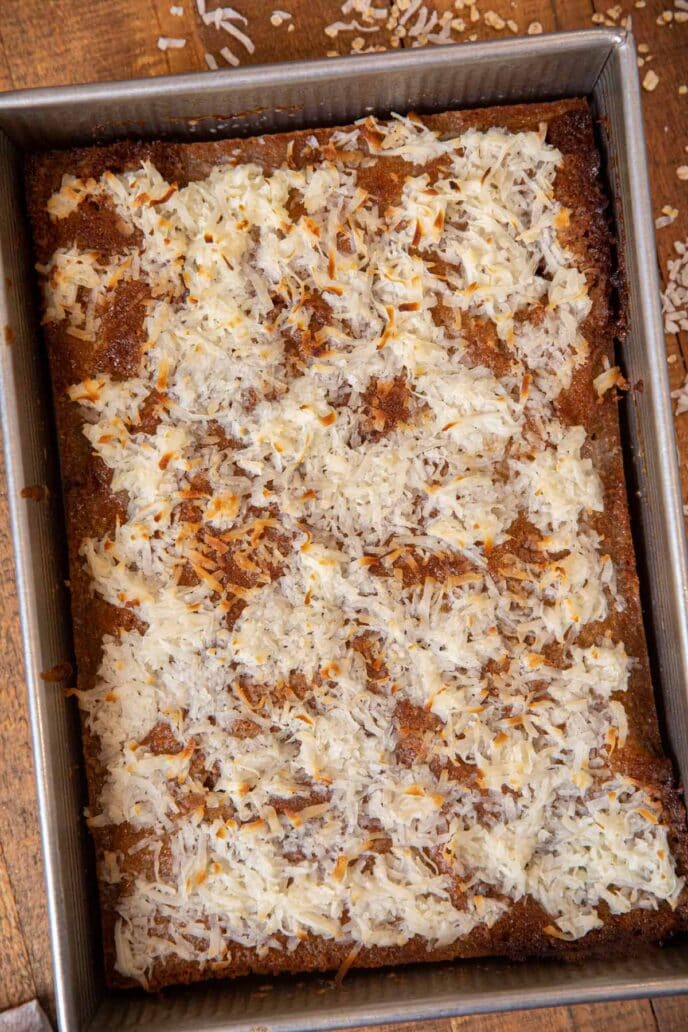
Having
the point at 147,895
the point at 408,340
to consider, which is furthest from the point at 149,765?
the point at 408,340

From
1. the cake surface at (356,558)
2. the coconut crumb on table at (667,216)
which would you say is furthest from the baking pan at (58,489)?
the coconut crumb on table at (667,216)

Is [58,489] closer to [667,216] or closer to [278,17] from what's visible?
[278,17]

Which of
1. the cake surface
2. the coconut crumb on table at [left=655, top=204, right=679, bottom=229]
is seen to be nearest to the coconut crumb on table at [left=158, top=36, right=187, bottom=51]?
the cake surface

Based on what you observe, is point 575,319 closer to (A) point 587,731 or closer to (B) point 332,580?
(B) point 332,580

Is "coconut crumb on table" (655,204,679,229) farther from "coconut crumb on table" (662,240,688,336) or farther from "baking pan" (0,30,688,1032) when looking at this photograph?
"baking pan" (0,30,688,1032)

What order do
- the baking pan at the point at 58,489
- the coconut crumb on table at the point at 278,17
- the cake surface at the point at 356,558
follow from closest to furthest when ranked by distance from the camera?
the baking pan at the point at 58,489
the cake surface at the point at 356,558
the coconut crumb on table at the point at 278,17

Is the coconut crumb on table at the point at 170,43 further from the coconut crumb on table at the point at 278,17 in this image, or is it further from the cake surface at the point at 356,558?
the cake surface at the point at 356,558

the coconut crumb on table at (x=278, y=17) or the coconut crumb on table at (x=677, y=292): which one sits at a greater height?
the coconut crumb on table at (x=278, y=17)
